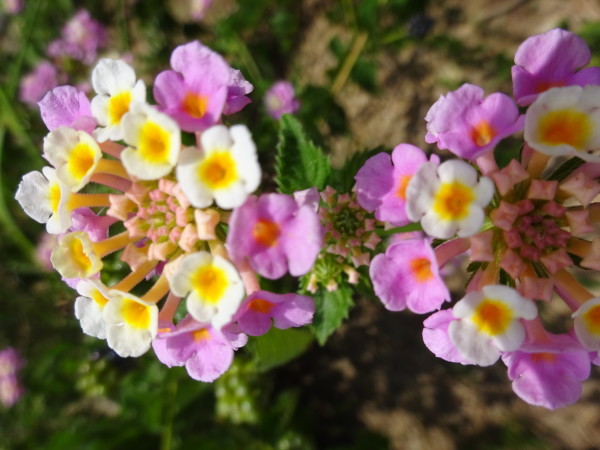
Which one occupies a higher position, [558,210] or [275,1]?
[558,210]

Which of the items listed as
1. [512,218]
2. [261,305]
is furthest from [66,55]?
[512,218]

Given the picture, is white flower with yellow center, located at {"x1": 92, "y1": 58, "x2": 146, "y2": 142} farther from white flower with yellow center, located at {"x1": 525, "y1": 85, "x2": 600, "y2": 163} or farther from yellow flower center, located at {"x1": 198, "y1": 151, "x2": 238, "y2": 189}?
white flower with yellow center, located at {"x1": 525, "y1": 85, "x2": 600, "y2": 163}

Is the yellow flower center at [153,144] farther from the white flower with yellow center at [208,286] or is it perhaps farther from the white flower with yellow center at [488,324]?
the white flower with yellow center at [488,324]

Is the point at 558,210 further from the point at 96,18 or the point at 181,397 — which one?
the point at 96,18

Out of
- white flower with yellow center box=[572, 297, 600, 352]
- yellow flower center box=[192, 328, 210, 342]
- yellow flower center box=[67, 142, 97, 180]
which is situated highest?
yellow flower center box=[67, 142, 97, 180]

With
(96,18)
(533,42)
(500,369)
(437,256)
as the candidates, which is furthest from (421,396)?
(96,18)

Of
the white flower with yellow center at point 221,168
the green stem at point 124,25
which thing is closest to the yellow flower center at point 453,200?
the white flower with yellow center at point 221,168

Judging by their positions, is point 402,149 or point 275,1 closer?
point 402,149

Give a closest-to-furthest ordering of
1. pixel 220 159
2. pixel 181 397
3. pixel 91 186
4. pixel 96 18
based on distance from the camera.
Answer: pixel 220 159 < pixel 91 186 < pixel 181 397 < pixel 96 18

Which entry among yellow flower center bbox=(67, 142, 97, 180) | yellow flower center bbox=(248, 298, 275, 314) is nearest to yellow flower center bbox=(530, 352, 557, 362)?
yellow flower center bbox=(248, 298, 275, 314)
